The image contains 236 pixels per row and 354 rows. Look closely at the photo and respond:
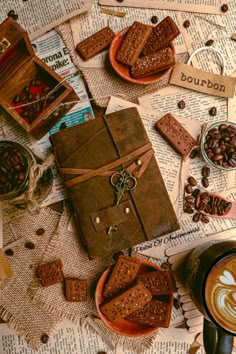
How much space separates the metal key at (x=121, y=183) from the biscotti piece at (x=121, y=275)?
0.28 feet

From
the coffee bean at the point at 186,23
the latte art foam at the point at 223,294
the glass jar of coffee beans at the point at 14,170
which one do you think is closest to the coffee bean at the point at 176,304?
the latte art foam at the point at 223,294

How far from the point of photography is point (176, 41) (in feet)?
4.08

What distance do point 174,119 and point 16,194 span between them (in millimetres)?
Result: 456

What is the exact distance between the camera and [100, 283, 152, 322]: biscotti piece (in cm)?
111

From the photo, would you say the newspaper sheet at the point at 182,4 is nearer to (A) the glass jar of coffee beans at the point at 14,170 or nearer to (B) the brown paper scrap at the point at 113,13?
(B) the brown paper scrap at the point at 113,13

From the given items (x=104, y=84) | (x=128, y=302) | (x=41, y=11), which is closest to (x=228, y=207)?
(x=128, y=302)

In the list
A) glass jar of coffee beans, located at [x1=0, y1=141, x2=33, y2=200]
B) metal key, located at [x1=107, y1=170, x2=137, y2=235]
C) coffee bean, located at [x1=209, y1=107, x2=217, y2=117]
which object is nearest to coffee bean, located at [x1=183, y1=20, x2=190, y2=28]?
coffee bean, located at [x1=209, y1=107, x2=217, y2=117]

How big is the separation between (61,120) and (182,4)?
460mm

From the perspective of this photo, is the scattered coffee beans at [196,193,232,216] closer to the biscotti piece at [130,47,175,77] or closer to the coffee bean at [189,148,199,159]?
the coffee bean at [189,148,199,159]

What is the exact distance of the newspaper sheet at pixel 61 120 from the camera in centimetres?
120

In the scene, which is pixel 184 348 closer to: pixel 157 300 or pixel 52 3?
pixel 157 300

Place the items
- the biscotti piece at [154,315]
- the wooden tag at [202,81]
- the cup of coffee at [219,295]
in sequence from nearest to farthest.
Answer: the cup of coffee at [219,295], the biscotti piece at [154,315], the wooden tag at [202,81]

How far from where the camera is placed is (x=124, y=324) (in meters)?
1.17

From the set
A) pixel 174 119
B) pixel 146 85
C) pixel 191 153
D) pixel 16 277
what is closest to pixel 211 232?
pixel 191 153
